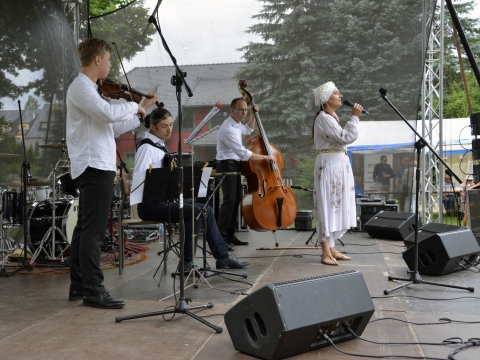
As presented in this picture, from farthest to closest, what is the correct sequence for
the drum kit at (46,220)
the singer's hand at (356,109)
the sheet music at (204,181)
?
the drum kit at (46,220) < the singer's hand at (356,109) < the sheet music at (204,181)

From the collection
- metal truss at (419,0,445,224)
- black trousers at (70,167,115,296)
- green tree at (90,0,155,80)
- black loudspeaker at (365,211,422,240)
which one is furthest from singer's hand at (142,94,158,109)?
green tree at (90,0,155,80)

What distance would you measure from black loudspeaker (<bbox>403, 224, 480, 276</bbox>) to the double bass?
4.77ft

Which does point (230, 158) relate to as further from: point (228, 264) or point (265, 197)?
point (228, 264)

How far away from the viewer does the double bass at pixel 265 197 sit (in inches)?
221

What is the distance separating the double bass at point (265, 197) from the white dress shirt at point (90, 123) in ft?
7.37

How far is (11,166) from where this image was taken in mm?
6895

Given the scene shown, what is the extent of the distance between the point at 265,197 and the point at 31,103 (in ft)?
12.3

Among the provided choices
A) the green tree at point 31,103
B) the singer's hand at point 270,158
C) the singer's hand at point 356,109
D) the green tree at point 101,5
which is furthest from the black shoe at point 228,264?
the green tree at point 101,5

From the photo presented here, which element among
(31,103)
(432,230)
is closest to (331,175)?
(432,230)

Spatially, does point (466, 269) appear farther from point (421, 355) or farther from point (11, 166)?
point (11, 166)

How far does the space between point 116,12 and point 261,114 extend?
9.99 ft

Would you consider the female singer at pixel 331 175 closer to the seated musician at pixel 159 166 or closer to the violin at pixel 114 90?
the seated musician at pixel 159 166

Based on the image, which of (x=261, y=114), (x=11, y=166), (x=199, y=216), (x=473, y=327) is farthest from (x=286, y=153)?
(x=473, y=327)

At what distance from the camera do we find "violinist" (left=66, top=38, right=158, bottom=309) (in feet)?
11.5
